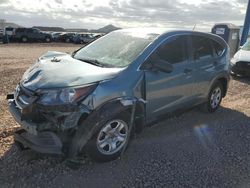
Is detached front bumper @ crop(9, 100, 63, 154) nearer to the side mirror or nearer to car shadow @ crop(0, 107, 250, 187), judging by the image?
car shadow @ crop(0, 107, 250, 187)

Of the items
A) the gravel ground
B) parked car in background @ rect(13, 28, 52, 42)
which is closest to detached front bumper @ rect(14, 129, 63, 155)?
the gravel ground

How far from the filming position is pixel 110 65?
4922 mm

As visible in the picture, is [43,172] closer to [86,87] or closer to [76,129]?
[76,129]

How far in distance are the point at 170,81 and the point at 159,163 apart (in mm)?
1346

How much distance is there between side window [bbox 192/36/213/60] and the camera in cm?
616

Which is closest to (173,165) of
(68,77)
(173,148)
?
(173,148)

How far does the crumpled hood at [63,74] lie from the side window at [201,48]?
2.00 meters

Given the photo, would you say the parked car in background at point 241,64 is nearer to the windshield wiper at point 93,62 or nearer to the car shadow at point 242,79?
the car shadow at point 242,79

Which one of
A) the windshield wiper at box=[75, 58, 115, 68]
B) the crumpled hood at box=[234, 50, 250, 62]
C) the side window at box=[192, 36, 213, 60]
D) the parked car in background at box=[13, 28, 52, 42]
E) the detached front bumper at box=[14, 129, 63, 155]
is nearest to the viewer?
the detached front bumper at box=[14, 129, 63, 155]

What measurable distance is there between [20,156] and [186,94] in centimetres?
290

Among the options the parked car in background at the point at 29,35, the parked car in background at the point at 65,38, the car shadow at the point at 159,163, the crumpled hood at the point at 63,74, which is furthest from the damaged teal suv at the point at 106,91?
the parked car in background at the point at 65,38

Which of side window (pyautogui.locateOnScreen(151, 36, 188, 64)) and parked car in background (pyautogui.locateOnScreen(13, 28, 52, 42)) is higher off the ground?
side window (pyautogui.locateOnScreen(151, 36, 188, 64))

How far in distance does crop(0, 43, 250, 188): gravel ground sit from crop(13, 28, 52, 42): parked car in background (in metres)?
31.6

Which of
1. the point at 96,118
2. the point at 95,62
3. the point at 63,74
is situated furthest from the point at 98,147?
the point at 95,62
